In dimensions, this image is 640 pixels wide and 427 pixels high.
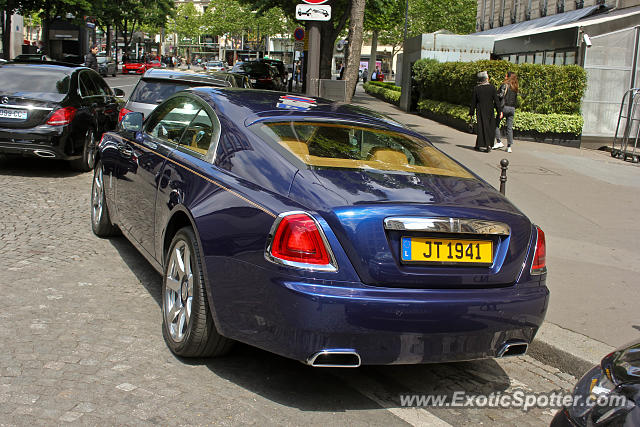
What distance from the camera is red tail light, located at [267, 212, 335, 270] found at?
11.1ft

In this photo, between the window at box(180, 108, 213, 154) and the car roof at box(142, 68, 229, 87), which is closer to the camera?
the window at box(180, 108, 213, 154)

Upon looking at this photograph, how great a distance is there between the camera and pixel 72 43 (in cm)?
5281

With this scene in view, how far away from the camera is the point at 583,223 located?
9.16 metres

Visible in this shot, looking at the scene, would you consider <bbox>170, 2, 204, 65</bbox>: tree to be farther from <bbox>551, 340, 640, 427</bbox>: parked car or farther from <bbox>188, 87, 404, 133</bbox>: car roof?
<bbox>551, 340, 640, 427</bbox>: parked car

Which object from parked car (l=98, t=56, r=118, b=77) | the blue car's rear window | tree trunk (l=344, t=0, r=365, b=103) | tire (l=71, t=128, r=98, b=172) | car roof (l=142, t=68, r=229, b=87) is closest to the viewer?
the blue car's rear window

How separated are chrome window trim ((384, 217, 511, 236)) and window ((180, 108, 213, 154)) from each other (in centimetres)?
152

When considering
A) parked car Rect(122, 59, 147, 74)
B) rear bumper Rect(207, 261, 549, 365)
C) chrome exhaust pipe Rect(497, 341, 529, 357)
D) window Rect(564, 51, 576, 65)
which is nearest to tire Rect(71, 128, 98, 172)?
rear bumper Rect(207, 261, 549, 365)

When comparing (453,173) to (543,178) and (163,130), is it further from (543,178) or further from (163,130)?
(543,178)

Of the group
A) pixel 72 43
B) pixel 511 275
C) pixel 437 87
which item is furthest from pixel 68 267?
pixel 72 43

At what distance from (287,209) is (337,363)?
78cm

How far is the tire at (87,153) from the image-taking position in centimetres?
1097

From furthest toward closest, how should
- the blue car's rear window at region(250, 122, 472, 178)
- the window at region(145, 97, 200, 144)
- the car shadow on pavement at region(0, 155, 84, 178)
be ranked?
the car shadow on pavement at region(0, 155, 84, 178)
the window at region(145, 97, 200, 144)
the blue car's rear window at region(250, 122, 472, 178)

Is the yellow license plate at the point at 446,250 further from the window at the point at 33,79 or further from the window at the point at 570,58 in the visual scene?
the window at the point at 570,58

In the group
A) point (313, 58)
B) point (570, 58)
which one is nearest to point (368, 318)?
point (313, 58)
